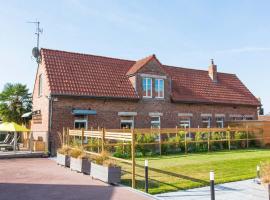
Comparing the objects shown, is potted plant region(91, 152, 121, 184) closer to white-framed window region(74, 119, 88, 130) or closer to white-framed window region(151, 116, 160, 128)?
Answer: white-framed window region(74, 119, 88, 130)

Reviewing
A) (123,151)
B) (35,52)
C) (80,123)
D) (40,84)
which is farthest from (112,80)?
(35,52)

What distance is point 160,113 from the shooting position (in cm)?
2586

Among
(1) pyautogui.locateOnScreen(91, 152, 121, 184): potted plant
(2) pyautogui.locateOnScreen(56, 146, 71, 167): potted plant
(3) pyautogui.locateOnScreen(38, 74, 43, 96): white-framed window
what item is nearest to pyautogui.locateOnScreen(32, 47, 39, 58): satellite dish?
(3) pyautogui.locateOnScreen(38, 74, 43, 96): white-framed window

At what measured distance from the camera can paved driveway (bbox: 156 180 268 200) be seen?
28.6 feet

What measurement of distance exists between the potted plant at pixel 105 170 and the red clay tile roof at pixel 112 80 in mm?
10430

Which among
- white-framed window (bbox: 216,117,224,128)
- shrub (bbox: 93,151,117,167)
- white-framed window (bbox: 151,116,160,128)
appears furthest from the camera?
white-framed window (bbox: 216,117,224,128)

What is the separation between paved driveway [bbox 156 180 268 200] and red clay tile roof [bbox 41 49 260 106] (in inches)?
542

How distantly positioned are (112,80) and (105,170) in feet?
48.5

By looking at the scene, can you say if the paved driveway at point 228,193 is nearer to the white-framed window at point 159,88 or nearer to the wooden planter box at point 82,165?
the wooden planter box at point 82,165

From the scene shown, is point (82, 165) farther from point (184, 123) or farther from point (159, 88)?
point (184, 123)

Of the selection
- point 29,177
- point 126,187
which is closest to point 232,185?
point 126,187

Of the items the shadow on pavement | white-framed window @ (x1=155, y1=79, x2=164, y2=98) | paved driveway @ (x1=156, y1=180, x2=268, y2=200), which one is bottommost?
the shadow on pavement

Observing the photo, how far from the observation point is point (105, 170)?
35.6 ft

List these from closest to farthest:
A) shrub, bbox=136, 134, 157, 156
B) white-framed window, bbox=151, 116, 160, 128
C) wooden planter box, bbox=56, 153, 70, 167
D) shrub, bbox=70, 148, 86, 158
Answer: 1. shrub, bbox=70, 148, 86, 158
2. wooden planter box, bbox=56, 153, 70, 167
3. shrub, bbox=136, 134, 157, 156
4. white-framed window, bbox=151, 116, 160, 128
